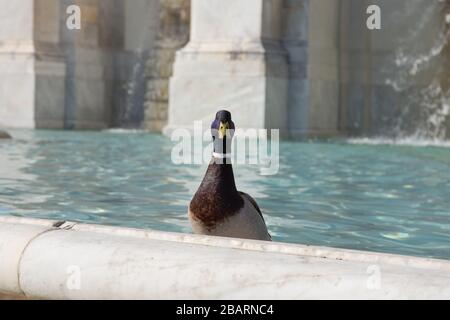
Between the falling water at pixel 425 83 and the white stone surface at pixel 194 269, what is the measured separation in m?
10.5

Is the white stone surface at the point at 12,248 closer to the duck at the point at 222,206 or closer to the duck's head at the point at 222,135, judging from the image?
the duck at the point at 222,206

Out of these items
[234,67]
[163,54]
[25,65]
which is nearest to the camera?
[234,67]

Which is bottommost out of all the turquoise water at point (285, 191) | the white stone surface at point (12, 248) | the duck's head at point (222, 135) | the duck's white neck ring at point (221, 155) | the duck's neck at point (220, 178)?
the turquoise water at point (285, 191)

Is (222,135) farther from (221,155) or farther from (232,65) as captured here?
(232,65)

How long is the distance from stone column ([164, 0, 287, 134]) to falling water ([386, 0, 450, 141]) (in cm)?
208

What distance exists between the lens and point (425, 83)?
13.1m

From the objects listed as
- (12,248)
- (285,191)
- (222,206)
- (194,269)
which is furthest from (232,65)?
(194,269)

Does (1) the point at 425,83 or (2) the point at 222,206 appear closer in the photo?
(2) the point at 222,206

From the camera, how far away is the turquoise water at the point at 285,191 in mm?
4586

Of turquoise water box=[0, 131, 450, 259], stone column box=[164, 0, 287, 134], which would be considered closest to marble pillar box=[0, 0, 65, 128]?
stone column box=[164, 0, 287, 134]

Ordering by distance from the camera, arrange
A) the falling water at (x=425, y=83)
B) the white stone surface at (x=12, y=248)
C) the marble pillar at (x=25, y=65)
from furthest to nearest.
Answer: the marble pillar at (x=25, y=65)
the falling water at (x=425, y=83)
the white stone surface at (x=12, y=248)

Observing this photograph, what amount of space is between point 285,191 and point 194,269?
3737mm

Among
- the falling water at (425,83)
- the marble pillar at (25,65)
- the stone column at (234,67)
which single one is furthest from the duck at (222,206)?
the marble pillar at (25,65)

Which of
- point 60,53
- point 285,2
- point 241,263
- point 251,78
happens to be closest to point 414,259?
point 241,263
